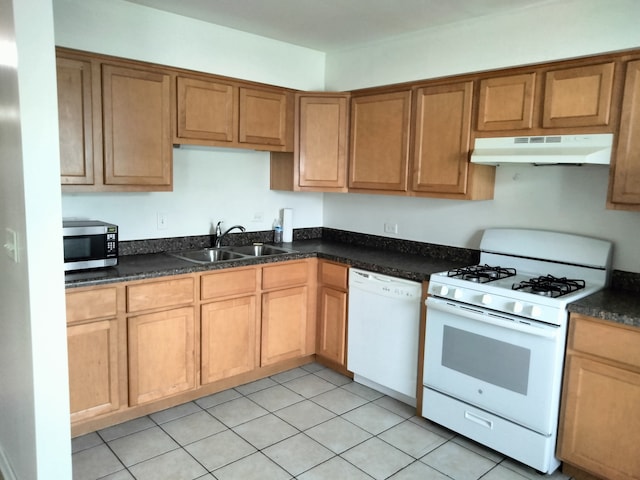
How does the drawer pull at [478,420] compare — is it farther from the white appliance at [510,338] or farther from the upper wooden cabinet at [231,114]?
the upper wooden cabinet at [231,114]

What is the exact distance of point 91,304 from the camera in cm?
262

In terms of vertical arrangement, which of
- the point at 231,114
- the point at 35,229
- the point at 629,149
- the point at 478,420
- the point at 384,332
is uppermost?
the point at 231,114

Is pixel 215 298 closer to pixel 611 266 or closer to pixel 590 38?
pixel 611 266

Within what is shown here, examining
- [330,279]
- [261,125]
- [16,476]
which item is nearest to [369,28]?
[261,125]

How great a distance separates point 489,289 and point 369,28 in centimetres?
195

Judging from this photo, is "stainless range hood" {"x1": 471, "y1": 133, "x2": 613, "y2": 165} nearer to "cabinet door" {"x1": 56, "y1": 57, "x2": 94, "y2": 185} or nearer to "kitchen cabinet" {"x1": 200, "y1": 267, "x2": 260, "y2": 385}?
"kitchen cabinet" {"x1": 200, "y1": 267, "x2": 260, "y2": 385}

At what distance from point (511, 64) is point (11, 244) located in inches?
108

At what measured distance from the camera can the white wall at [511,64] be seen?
257cm

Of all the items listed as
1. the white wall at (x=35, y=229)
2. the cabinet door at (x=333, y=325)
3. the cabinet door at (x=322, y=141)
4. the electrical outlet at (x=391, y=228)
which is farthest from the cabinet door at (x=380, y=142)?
the white wall at (x=35, y=229)

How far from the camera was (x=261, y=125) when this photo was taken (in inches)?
141

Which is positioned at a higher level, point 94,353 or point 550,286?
point 550,286

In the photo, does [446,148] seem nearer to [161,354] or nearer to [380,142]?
[380,142]

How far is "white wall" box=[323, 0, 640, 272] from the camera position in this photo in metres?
2.57

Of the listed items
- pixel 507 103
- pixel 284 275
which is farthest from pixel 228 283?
pixel 507 103
